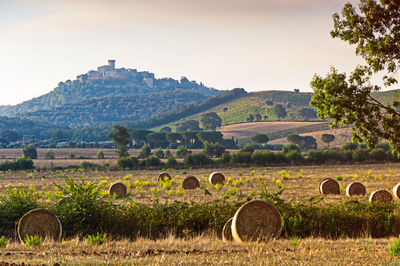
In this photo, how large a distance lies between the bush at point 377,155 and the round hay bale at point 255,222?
59.3m

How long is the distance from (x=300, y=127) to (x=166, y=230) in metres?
158

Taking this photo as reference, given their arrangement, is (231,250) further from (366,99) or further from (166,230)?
(366,99)

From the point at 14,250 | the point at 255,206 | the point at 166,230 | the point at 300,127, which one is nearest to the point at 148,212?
the point at 166,230

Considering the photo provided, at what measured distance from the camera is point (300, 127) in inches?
6678

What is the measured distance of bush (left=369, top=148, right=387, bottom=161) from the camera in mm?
69062

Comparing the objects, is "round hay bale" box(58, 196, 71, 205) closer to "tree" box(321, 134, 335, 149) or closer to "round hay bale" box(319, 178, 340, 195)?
"round hay bale" box(319, 178, 340, 195)

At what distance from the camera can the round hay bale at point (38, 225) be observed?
47.9 ft

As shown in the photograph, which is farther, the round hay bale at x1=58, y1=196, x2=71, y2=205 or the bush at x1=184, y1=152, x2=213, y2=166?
the bush at x1=184, y1=152, x2=213, y2=166

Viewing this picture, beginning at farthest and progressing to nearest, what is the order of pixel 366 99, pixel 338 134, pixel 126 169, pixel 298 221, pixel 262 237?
pixel 338 134 → pixel 126 169 → pixel 366 99 → pixel 298 221 → pixel 262 237

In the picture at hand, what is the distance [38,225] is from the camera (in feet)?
48.1

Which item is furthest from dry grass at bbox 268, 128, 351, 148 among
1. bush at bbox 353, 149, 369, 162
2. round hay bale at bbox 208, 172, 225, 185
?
round hay bale at bbox 208, 172, 225, 185

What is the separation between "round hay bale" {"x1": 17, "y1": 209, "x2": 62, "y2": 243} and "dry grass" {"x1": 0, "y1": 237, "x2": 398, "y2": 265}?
1482mm

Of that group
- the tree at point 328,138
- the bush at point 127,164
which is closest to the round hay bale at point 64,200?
the bush at point 127,164

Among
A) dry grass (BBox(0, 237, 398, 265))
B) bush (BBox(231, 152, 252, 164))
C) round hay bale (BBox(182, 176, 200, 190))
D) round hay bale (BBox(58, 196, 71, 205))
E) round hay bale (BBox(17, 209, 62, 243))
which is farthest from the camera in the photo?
bush (BBox(231, 152, 252, 164))
